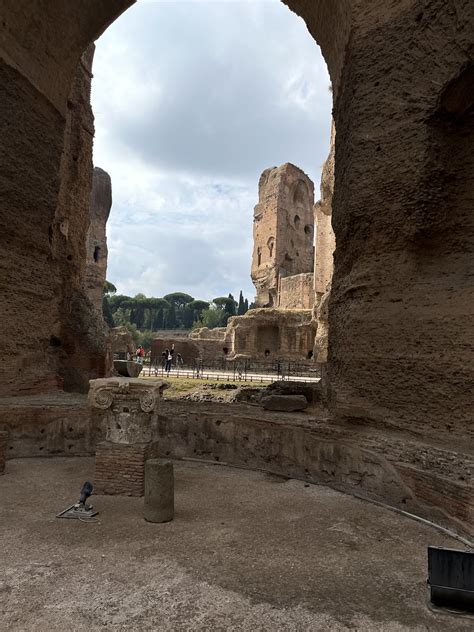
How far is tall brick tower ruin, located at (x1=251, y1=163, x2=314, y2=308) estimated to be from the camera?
1747 inches

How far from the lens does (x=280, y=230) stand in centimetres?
4459

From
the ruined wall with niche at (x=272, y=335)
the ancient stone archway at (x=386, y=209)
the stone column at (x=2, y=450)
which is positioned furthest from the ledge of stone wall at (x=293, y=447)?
the ruined wall with niche at (x=272, y=335)

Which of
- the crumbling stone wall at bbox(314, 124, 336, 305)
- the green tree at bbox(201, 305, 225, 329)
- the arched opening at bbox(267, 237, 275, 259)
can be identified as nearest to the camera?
the crumbling stone wall at bbox(314, 124, 336, 305)

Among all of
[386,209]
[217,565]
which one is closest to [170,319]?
[386,209]

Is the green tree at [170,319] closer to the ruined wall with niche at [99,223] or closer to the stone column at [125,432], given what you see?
the ruined wall with niche at [99,223]

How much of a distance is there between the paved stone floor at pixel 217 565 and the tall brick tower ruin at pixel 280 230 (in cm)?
3755

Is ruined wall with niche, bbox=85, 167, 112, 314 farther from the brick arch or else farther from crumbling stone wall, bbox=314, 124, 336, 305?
the brick arch

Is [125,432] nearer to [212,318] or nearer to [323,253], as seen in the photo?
[323,253]

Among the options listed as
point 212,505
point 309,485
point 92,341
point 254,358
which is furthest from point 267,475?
point 254,358

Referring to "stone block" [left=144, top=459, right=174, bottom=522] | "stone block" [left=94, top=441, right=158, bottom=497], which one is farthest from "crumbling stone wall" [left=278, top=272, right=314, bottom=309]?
"stone block" [left=144, top=459, right=174, bottom=522]

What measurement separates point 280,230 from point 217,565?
42.6 meters

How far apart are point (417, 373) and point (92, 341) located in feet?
26.8

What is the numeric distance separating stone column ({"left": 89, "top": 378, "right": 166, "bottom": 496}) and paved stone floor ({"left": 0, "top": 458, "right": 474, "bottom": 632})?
27cm

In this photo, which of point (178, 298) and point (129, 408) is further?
point (178, 298)
